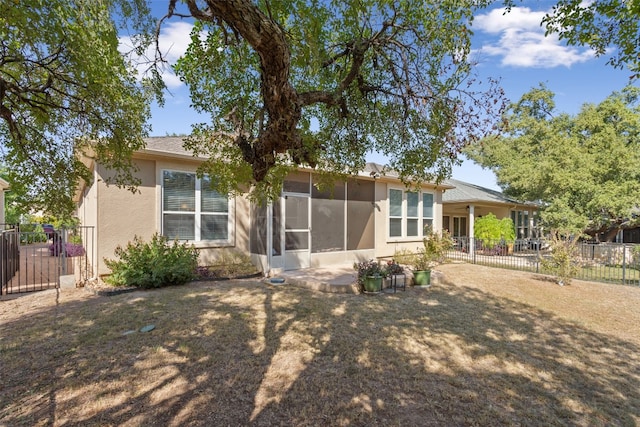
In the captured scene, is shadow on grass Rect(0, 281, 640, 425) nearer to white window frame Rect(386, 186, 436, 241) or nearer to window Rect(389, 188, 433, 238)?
white window frame Rect(386, 186, 436, 241)

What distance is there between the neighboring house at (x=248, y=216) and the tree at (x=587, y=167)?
6.03 m

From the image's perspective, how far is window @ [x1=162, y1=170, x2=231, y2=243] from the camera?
8.79 meters

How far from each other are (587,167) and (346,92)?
607 inches

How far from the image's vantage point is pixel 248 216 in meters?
10.2

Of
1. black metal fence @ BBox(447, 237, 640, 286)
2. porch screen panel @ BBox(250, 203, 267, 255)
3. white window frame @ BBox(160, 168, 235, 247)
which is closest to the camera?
white window frame @ BBox(160, 168, 235, 247)

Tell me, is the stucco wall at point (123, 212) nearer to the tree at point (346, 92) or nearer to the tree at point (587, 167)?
the tree at point (346, 92)

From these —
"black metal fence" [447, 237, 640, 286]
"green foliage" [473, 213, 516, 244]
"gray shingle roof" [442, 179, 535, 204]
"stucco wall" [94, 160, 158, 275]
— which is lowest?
"black metal fence" [447, 237, 640, 286]

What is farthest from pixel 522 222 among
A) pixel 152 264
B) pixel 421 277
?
pixel 152 264

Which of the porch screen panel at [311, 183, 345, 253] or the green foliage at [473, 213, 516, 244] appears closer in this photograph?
the porch screen panel at [311, 183, 345, 253]

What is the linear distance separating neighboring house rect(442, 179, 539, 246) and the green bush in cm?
1433

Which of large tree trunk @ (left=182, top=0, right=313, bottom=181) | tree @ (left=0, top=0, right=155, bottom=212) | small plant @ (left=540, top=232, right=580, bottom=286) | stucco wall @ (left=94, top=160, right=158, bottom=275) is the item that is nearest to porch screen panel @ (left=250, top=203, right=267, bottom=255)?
stucco wall @ (left=94, top=160, right=158, bottom=275)

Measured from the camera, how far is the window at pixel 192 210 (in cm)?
879

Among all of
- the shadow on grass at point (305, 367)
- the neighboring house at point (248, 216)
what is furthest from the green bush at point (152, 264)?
the shadow on grass at point (305, 367)

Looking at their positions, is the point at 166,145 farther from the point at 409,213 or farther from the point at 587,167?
the point at 587,167
